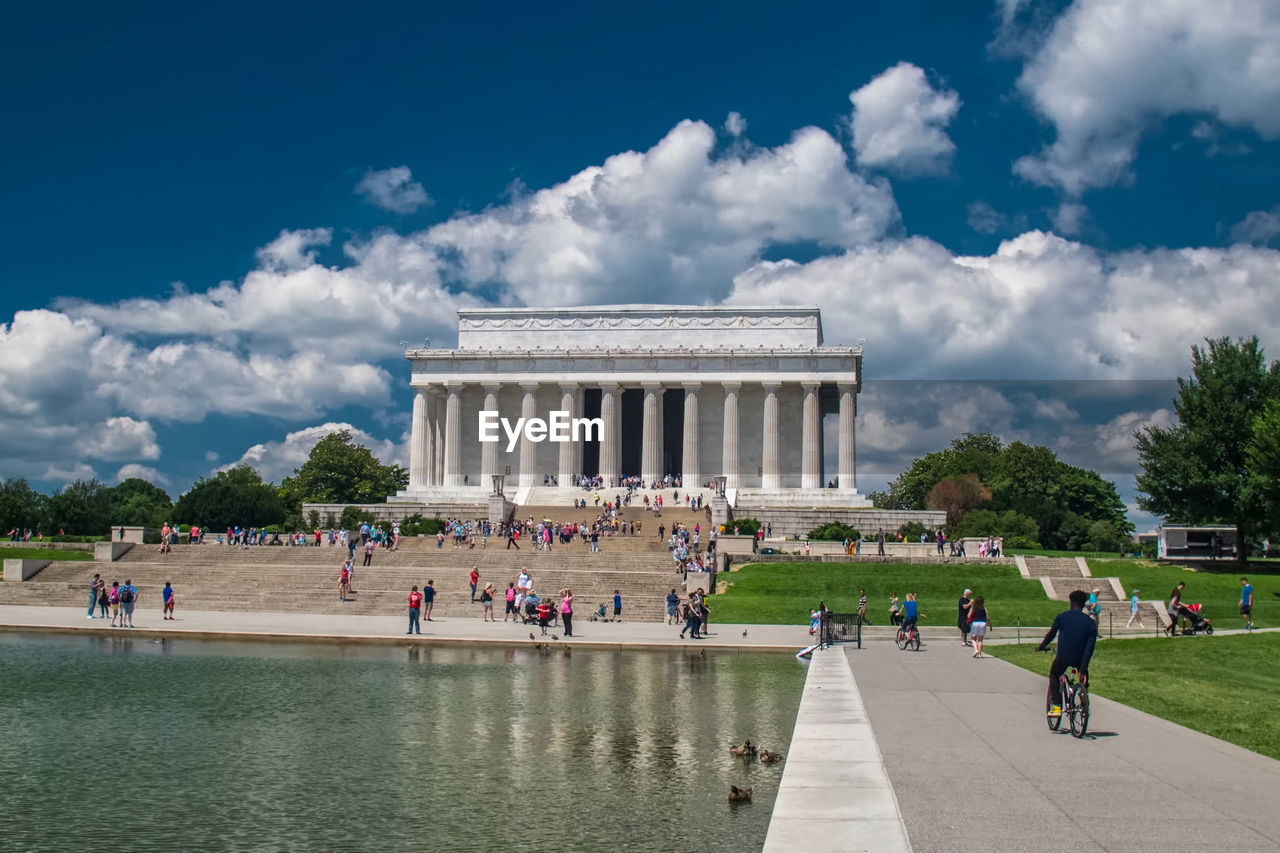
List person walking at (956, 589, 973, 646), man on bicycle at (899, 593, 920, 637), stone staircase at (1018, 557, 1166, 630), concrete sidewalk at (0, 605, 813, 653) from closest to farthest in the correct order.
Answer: man on bicycle at (899, 593, 920, 637) → concrete sidewalk at (0, 605, 813, 653) → person walking at (956, 589, 973, 646) → stone staircase at (1018, 557, 1166, 630)

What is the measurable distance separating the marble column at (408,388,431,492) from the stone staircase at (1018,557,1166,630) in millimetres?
51952

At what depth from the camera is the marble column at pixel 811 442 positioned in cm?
8762

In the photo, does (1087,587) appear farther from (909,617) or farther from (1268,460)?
(909,617)

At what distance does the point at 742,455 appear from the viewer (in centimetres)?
9200

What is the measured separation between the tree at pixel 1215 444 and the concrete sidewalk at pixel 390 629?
3035 centimetres

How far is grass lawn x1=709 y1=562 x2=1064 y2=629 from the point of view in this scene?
138ft

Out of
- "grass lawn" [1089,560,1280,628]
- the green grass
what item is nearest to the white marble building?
the green grass

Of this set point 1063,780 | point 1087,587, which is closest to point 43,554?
point 1087,587

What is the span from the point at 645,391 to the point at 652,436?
372cm

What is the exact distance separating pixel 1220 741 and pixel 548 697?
37.4ft

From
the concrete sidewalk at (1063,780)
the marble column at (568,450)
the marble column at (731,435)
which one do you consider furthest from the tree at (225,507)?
the concrete sidewalk at (1063,780)

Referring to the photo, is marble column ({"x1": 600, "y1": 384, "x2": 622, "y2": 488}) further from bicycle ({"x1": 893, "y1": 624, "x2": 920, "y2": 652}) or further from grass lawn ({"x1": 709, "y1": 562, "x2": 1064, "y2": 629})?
bicycle ({"x1": 893, "y1": 624, "x2": 920, "y2": 652})

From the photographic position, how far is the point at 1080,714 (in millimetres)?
15555

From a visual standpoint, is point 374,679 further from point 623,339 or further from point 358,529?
point 623,339
